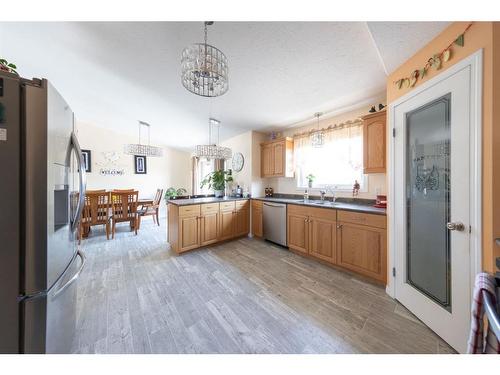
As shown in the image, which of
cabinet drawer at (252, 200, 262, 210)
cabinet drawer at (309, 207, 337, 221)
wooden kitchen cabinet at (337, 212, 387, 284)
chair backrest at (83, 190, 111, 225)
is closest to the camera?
wooden kitchen cabinet at (337, 212, 387, 284)

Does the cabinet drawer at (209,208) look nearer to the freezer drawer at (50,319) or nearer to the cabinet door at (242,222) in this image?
the cabinet door at (242,222)

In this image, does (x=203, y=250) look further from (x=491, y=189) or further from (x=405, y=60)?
(x=405, y=60)

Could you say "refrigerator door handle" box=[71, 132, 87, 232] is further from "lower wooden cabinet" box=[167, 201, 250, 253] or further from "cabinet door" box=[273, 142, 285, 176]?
"cabinet door" box=[273, 142, 285, 176]

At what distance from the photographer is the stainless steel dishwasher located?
3.05 meters

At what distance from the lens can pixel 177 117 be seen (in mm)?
3625

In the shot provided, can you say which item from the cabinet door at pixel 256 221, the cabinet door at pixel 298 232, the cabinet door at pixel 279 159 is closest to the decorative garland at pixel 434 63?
the cabinet door at pixel 298 232

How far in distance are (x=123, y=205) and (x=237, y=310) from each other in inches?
137

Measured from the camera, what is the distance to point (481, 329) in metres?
0.70

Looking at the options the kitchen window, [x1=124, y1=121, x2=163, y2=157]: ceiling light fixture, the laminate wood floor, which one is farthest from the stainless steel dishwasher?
[x1=124, y1=121, x2=163, y2=157]: ceiling light fixture

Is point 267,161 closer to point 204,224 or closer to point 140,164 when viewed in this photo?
point 204,224

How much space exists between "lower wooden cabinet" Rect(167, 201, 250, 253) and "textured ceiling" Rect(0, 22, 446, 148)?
1.74m

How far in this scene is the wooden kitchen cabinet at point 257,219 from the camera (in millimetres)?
3500

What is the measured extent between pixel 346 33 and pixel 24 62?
403 centimetres
